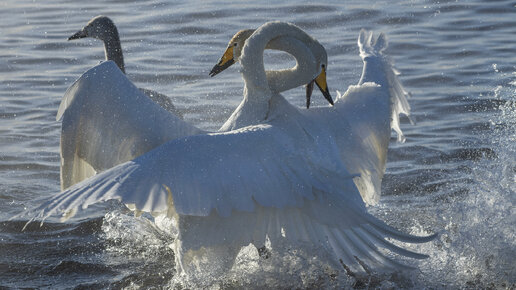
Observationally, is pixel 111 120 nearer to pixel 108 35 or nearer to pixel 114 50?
pixel 114 50

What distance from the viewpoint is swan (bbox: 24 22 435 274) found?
4.44 m

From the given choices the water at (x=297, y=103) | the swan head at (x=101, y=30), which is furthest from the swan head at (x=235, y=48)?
the swan head at (x=101, y=30)

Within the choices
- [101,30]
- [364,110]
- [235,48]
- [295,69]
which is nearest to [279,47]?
[295,69]

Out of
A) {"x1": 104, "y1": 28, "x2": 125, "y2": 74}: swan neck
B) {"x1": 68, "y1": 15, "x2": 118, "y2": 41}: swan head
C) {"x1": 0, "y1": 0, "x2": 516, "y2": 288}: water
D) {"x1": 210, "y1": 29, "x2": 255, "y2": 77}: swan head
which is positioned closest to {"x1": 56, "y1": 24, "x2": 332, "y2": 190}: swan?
{"x1": 0, "y1": 0, "x2": 516, "y2": 288}: water

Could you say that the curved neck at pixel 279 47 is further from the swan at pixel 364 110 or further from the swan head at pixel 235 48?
the swan head at pixel 235 48

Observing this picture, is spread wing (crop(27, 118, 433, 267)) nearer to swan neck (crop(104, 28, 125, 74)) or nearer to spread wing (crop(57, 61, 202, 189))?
spread wing (crop(57, 61, 202, 189))

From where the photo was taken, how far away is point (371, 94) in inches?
238

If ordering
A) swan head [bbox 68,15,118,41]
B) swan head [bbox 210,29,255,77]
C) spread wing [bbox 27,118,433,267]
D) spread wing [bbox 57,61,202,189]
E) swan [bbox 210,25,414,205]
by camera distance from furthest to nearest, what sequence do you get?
swan head [bbox 68,15,118,41]
swan head [bbox 210,29,255,77]
swan [bbox 210,25,414,205]
spread wing [bbox 57,61,202,189]
spread wing [bbox 27,118,433,267]

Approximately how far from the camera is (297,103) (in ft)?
30.8

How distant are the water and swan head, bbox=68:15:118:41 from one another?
1.13m

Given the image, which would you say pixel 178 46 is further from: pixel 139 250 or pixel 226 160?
pixel 226 160

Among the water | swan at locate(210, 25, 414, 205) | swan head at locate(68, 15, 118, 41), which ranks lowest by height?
the water

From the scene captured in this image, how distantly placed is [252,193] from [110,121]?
1.19 m

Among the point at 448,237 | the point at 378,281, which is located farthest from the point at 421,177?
the point at 378,281
